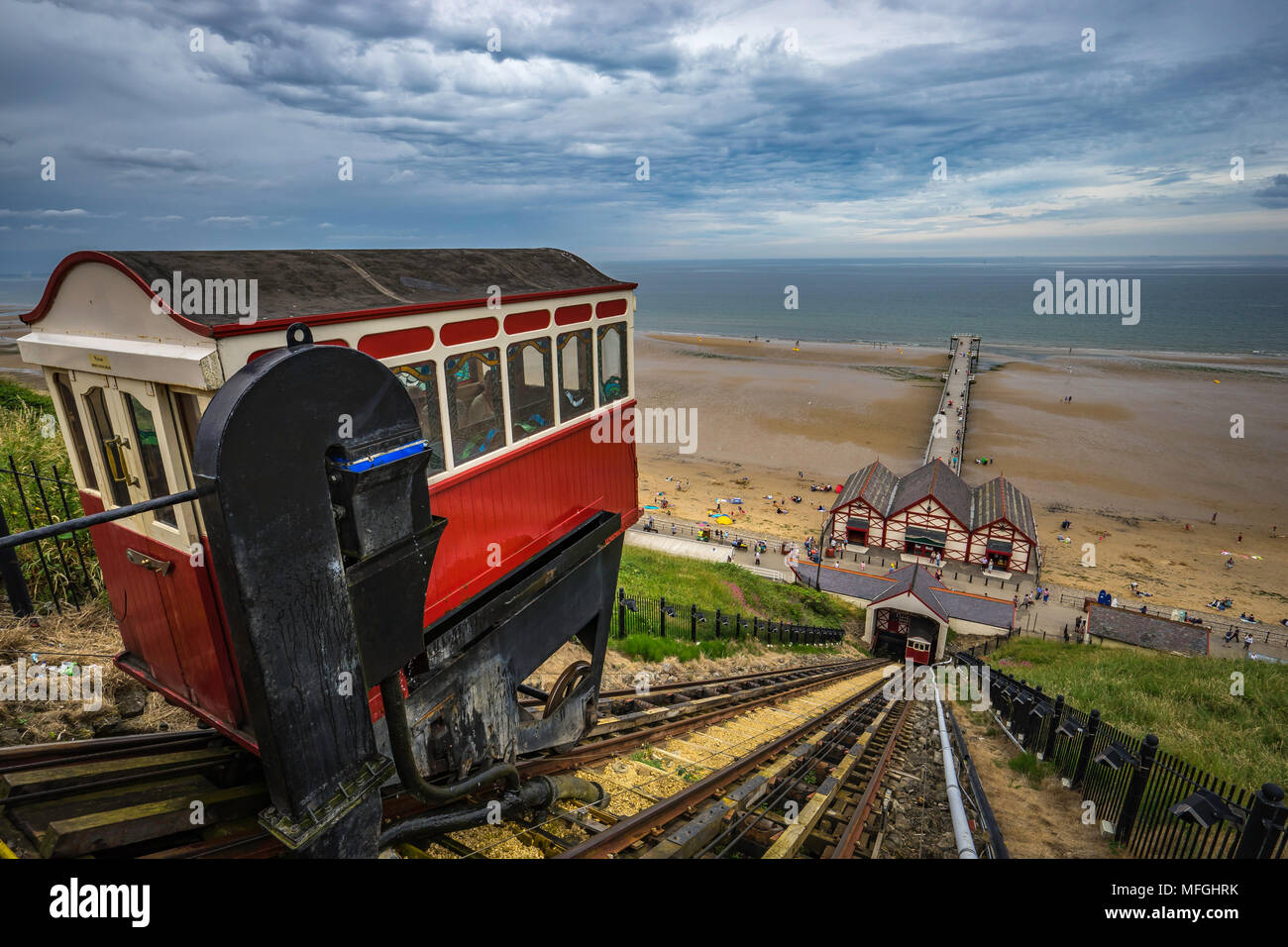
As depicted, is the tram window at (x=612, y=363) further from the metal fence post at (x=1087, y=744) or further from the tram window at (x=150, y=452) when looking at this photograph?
the metal fence post at (x=1087, y=744)

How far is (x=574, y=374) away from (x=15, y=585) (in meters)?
6.61

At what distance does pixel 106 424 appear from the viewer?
4.01m

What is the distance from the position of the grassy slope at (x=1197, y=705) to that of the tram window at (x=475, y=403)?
32.3 ft

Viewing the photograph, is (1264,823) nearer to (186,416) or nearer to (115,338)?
(186,416)

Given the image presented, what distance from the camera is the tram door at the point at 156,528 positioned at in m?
3.60

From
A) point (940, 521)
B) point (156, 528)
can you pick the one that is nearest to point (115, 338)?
point (156, 528)

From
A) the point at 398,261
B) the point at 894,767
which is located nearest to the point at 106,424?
the point at 398,261

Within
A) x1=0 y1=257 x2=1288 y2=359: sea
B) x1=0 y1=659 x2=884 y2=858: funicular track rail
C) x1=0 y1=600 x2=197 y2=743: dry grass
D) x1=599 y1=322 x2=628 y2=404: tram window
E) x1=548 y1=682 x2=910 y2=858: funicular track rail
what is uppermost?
x1=0 y1=257 x2=1288 y2=359: sea

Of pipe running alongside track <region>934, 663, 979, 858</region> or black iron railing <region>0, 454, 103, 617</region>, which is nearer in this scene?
pipe running alongside track <region>934, 663, 979, 858</region>

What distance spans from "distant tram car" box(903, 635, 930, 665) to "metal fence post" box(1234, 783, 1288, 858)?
17917 millimetres

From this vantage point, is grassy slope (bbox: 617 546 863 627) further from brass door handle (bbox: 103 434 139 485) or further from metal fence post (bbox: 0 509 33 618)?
brass door handle (bbox: 103 434 139 485)

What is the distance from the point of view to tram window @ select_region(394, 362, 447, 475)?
14.7 ft

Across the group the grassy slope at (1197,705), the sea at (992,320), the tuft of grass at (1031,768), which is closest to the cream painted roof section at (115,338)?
the tuft of grass at (1031,768)

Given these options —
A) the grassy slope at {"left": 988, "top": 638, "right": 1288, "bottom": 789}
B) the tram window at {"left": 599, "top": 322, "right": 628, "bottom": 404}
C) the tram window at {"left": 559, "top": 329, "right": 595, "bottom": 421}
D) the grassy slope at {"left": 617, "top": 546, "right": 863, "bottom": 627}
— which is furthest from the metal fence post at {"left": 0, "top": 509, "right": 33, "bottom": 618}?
the grassy slope at {"left": 988, "top": 638, "right": 1288, "bottom": 789}
